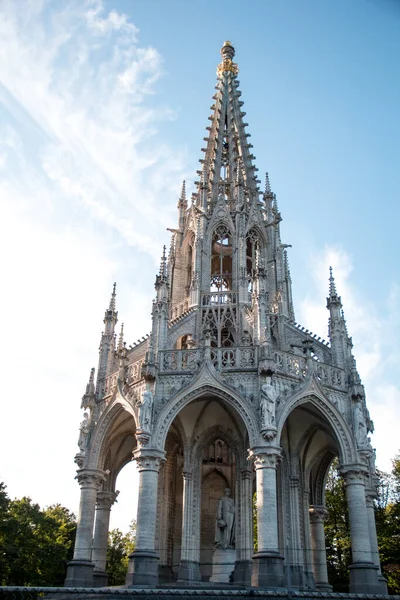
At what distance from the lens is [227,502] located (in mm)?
23547

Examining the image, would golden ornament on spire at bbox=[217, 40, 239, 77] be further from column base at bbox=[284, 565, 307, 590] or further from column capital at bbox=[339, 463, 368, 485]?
column base at bbox=[284, 565, 307, 590]

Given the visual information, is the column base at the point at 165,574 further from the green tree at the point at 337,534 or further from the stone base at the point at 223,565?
the green tree at the point at 337,534

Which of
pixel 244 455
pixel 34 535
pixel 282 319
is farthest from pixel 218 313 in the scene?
pixel 34 535

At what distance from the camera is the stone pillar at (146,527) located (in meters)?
19.7

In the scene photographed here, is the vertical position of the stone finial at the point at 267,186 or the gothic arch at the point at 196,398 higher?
the stone finial at the point at 267,186

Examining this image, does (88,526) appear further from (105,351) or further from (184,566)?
(105,351)

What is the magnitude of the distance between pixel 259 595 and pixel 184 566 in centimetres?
610

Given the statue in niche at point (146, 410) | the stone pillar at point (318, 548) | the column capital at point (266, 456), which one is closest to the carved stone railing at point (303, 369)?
the column capital at point (266, 456)

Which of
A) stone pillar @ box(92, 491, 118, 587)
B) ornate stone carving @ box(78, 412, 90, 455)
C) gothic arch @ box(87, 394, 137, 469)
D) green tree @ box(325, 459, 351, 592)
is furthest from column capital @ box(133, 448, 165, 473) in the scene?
green tree @ box(325, 459, 351, 592)

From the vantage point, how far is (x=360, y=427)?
2288 cm

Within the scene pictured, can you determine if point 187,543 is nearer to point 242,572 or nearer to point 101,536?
point 242,572

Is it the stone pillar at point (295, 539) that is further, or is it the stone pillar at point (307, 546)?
the stone pillar at point (307, 546)

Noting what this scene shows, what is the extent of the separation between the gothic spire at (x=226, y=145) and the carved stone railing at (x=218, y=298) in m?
5.81

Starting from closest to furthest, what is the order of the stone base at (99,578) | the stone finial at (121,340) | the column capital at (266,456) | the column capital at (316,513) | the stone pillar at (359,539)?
the stone pillar at (359,539) < the column capital at (266,456) < the stone base at (99,578) < the column capital at (316,513) < the stone finial at (121,340)
